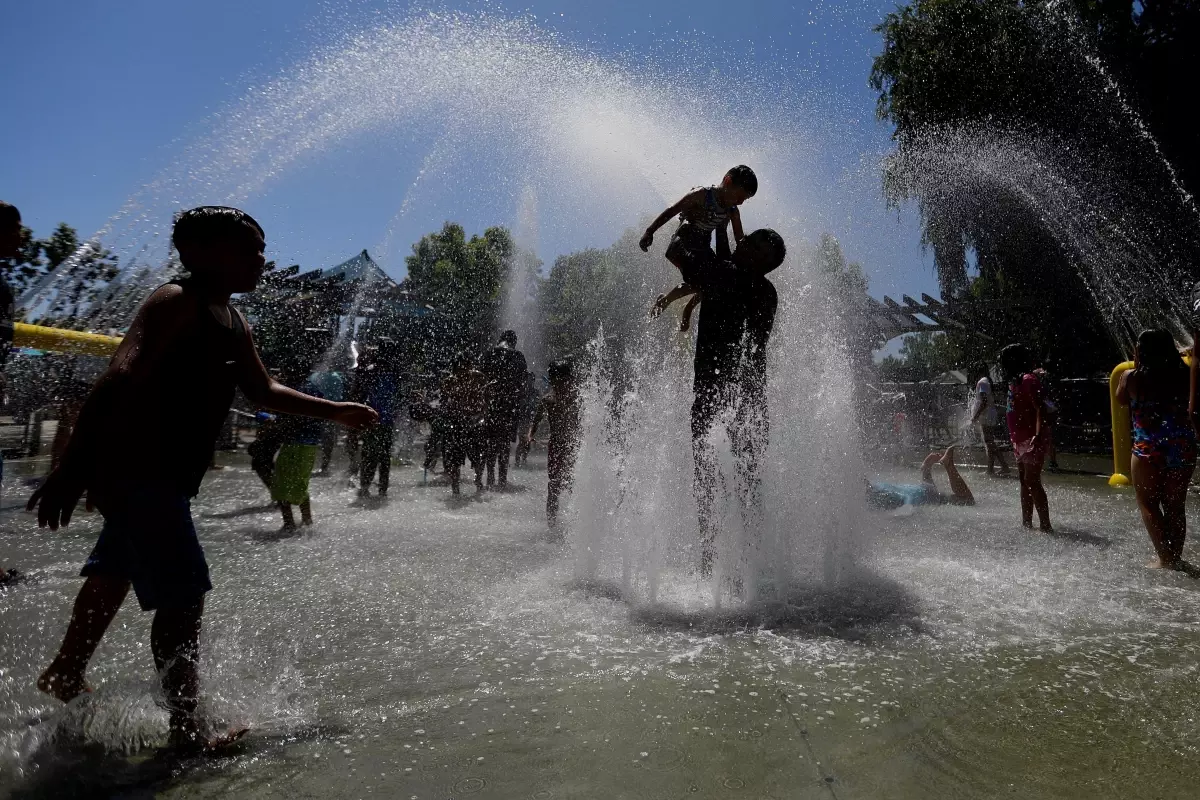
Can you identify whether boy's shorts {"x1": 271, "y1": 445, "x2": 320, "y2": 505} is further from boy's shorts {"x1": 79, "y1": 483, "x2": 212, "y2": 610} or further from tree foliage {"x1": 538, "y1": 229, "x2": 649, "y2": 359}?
tree foliage {"x1": 538, "y1": 229, "x2": 649, "y2": 359}

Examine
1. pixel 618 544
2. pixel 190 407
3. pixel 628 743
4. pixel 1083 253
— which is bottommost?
pixel 628 743

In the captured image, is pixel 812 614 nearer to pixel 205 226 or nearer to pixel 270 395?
pixel 270 395

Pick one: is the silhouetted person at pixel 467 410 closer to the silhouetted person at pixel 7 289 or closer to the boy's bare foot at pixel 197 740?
the silhouetted person at pixel 7 289

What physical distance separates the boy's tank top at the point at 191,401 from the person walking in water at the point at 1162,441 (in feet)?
16.9

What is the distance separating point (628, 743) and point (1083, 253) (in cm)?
2168

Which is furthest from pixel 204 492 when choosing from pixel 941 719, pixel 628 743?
pixel 941 719

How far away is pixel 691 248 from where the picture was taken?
418cm

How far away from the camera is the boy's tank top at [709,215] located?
13.9ft

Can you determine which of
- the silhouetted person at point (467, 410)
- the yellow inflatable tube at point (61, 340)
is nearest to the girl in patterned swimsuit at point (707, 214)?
the yellow inflatable tube at point (61, 340)

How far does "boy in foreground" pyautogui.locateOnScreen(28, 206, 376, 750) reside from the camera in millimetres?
2047

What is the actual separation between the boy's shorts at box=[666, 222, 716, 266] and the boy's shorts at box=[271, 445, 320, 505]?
3341 mm

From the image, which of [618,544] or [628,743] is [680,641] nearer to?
[628,743]

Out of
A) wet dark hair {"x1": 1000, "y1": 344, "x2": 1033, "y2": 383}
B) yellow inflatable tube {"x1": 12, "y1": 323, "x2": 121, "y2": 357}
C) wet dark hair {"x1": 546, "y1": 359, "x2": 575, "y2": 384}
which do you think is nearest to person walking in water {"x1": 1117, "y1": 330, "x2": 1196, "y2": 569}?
wet dark hair {"x1": 1000, "y1": 344, "x2": 1033, "y2": 383}

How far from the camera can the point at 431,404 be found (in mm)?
9750
